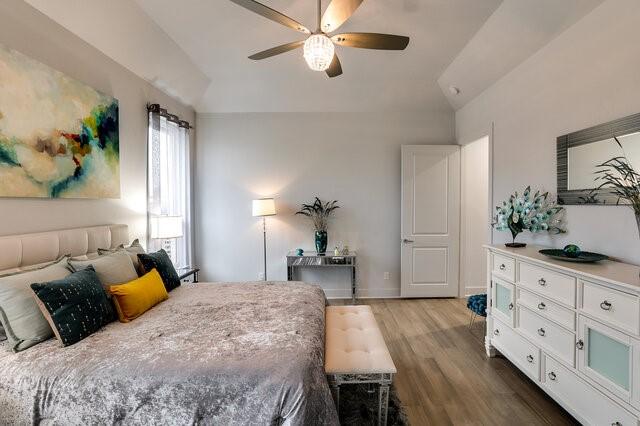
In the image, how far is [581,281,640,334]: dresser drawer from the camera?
144 cm

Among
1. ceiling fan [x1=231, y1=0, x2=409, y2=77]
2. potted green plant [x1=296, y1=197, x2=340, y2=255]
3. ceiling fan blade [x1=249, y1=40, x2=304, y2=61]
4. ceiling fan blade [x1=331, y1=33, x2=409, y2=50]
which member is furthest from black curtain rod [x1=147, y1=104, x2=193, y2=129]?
ceiling fan blade [x1=331, y1=33, x2=409, y2=50]

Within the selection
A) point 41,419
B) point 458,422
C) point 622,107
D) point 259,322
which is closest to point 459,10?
point 622,107

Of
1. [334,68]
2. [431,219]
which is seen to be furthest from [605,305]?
[431,219]

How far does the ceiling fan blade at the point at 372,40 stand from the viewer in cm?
202

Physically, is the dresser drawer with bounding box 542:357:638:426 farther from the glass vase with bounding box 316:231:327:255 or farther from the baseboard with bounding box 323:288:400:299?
the glass vase with bounding box 316:231:327:255

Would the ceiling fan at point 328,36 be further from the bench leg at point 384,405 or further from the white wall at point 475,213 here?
the white wall at point 475,213

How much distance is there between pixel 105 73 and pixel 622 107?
3.90m

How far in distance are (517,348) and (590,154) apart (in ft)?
5.01

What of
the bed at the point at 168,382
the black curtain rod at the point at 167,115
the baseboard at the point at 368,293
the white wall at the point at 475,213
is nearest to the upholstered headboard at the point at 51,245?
the bed at the point at 168,382

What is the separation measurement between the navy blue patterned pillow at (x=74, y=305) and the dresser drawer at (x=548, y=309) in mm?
2820

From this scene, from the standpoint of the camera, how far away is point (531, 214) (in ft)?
8.44

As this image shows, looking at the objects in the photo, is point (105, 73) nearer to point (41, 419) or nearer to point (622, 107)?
point (41, 419)

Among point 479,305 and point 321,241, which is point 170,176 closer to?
point 321,241

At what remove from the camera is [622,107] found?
1892 mm
